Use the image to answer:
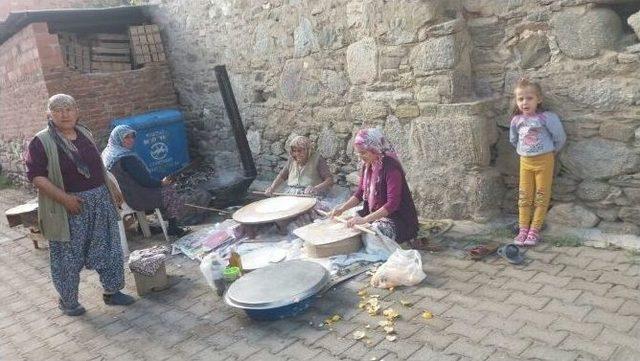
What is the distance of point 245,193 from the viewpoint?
6.88 m

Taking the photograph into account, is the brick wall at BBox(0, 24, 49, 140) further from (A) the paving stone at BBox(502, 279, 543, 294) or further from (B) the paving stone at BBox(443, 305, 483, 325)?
(A) the paving stone at BBox(502, 279, 543, 294)

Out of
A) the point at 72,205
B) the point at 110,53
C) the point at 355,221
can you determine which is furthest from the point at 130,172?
the point at 110,53

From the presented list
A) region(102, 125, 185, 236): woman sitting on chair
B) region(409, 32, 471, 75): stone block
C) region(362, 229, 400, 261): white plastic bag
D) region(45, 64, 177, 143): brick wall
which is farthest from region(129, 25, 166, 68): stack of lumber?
region(362, 229, 400, 261): white plastic bag

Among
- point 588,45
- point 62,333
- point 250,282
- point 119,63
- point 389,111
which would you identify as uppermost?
point 119,63

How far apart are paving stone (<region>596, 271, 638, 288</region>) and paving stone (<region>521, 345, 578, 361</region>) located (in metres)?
0.96

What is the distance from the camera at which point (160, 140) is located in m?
7.98

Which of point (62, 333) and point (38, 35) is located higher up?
point (38, 35)

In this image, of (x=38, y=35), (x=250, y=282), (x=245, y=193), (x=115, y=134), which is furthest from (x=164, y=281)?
(x=38, y=35)

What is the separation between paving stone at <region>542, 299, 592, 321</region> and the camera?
3.24 m

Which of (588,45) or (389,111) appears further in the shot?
(389,111)

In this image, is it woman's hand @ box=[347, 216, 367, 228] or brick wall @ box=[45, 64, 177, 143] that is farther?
brick wall @ box=[45, 64, 177, 143]

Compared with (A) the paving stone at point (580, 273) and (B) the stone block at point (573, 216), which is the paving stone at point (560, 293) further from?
(B) the stone block at point (573, 216)

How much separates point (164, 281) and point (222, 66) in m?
3.59

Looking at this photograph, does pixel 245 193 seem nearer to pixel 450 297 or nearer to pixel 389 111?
pixel 389 111
